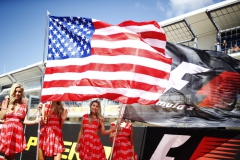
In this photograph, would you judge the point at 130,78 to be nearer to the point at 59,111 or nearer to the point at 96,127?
the point at 96,127

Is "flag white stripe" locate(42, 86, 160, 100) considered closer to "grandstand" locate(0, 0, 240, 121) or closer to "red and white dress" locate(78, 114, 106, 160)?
"red and white dress" locate(78, 114, 106, 160)

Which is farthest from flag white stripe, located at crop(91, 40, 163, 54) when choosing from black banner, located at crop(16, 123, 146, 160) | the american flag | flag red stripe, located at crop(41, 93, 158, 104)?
black banner, located at crop(16, 123, 146, 160)

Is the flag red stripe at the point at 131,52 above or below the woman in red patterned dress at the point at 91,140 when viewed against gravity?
above

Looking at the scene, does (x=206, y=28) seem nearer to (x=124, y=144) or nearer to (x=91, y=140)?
(x=124, y=144)

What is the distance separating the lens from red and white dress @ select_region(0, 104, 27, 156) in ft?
11.1

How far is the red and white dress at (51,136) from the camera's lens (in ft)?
11.4

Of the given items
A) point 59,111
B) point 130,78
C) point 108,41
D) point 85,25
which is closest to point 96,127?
point 59,111

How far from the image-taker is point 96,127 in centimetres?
374

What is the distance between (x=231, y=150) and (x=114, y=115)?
8016mm

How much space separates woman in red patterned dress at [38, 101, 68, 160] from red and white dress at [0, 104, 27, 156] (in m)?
0.32

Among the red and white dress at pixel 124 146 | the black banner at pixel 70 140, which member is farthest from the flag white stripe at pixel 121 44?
the black banner at pixel 70 140

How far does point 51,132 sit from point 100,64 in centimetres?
141

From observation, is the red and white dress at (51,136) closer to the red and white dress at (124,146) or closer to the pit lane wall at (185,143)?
the red and white dress at (124,146)

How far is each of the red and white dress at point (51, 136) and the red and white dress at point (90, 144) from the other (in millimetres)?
341
